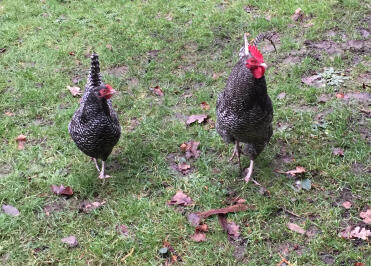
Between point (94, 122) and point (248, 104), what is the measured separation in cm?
148

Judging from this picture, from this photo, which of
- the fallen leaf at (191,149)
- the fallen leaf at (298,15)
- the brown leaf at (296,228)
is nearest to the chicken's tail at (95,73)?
the fallen leaf at (191,149)

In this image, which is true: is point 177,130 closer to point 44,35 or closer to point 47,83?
point 47,83

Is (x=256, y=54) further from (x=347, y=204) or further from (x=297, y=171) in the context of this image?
(x=347, y=204)

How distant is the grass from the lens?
3.52 metres

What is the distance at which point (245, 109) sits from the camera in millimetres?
3559

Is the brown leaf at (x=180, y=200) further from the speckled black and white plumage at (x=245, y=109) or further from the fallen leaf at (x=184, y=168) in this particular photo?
the speckled black and white plumage at (x=245, y=109)

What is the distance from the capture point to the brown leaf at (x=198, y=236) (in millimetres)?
3533

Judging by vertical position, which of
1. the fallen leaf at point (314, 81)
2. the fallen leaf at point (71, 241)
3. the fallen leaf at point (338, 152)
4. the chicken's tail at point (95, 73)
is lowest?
the fallen leaf at point (71, 241)

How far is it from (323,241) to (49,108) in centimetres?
374

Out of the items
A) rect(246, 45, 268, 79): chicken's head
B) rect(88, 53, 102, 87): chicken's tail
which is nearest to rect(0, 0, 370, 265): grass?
rect(88, 53, 102, 87): chicken's tail

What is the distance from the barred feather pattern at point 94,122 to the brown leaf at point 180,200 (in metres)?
0.84

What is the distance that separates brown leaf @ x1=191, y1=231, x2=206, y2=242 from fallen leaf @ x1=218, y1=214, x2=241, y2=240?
0.20 meters

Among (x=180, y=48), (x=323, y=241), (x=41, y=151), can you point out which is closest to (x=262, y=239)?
(x=323, y=241)

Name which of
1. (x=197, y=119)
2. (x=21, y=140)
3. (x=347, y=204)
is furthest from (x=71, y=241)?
(x=347, y=204)
